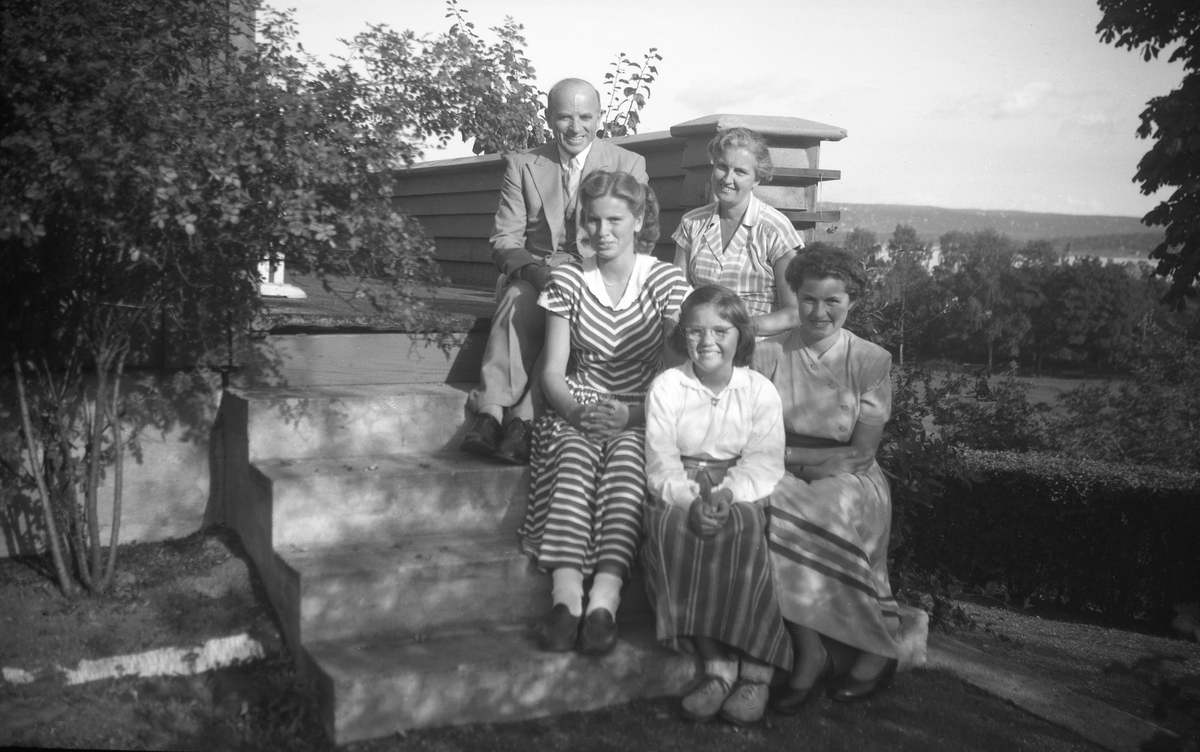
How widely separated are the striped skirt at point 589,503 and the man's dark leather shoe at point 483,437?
0.37m

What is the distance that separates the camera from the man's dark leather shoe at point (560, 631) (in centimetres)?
286

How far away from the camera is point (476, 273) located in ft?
24.8

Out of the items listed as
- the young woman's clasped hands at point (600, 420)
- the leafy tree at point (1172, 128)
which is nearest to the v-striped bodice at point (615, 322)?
the young woman's clasped hands at point (600, 420)

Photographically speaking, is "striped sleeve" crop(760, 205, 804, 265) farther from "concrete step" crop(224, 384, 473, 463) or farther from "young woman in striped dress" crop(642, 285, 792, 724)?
"concrete step" crop(224, 384, 473, 463)

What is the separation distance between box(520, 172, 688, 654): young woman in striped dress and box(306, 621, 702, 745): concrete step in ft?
0.29

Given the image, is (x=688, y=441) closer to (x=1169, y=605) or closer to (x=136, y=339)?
(x=136, y=339)

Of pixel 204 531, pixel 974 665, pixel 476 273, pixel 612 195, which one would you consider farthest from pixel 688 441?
pixel 476 273

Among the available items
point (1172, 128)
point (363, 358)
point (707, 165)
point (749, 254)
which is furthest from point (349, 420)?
point (1172, 128)

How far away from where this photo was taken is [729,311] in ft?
10.1

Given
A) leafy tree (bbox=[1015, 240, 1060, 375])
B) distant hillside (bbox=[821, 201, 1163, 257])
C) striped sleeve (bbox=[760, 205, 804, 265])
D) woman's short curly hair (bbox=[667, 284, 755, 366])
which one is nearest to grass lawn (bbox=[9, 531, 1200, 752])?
woman's short curly hair (bbox=[667, 284, 755, 366])

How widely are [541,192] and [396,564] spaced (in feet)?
6.09

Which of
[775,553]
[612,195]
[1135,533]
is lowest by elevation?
[1135,533]

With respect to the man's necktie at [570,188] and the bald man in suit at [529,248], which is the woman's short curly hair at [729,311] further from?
the man's necktie at [570,188]

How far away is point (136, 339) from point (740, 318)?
2046 mm
